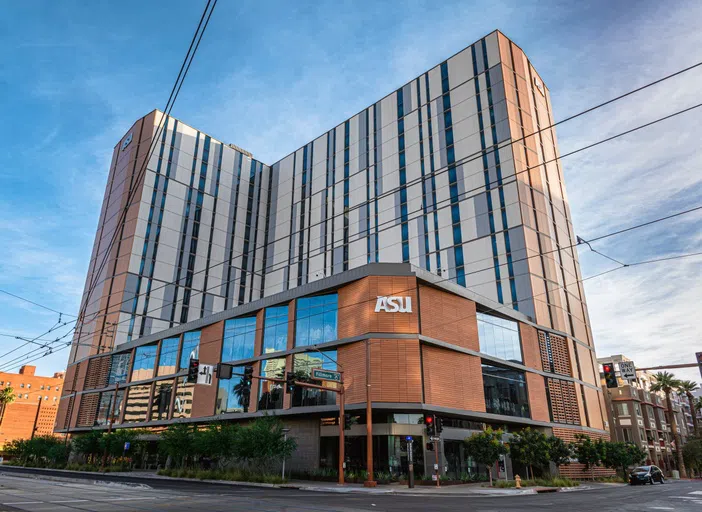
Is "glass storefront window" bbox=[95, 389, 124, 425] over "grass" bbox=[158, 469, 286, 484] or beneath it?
over

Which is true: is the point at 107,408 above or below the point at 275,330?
below

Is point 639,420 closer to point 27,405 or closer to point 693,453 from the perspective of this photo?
point 693,453

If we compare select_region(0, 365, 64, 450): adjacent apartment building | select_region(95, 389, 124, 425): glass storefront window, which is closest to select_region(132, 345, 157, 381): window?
select_region(95, 389, 124, 425): glass storefront window

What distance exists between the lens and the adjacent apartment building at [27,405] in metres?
142

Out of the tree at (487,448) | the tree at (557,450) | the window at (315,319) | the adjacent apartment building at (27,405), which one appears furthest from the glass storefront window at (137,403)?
the adjacent apartment building at (27,405)

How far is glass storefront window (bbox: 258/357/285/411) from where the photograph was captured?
Result: 1674 inches

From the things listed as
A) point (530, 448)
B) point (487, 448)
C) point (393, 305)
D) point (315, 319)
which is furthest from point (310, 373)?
point (530, 448)

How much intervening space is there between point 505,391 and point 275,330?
22.2m

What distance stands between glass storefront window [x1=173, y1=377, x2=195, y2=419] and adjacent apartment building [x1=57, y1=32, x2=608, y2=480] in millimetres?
201

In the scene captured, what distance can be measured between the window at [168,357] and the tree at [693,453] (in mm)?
81887

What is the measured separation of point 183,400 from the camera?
5309 cm

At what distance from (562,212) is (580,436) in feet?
98.2

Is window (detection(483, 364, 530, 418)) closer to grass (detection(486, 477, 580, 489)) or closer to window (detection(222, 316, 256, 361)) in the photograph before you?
grass (detection(486, 477, 580, 489))

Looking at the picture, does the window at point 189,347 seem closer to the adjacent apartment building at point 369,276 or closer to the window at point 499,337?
the adjacent apartment building at point 369,276
